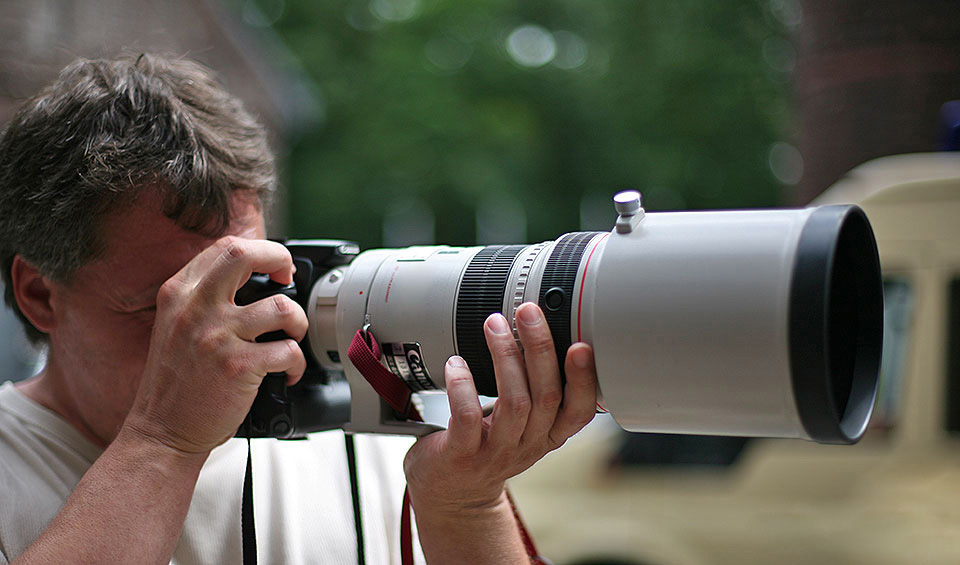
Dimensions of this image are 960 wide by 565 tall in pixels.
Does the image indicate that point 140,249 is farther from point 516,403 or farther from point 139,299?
point 516,403

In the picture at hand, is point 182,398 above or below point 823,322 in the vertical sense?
below

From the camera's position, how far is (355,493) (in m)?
1.46

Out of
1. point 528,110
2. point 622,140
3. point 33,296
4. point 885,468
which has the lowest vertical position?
point 622,140

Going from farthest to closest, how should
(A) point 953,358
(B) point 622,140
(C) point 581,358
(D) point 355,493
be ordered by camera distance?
(B) point 622,140 < (A) point 953,358 < (D) point 355,493 < (C) point 581,358

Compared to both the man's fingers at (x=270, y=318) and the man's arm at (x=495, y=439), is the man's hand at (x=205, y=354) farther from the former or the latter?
the man's arm at (x=495, y=439)

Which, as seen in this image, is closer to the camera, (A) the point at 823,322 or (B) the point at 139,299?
(A) the point at 823,322

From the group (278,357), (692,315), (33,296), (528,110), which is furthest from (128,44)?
(528,110)

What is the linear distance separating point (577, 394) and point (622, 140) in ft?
45.4

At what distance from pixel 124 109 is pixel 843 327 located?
105 cm

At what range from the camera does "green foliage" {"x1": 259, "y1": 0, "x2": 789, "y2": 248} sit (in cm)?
1231

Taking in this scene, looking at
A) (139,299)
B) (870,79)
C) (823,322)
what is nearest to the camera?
(823,322)

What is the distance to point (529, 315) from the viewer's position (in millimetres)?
1155

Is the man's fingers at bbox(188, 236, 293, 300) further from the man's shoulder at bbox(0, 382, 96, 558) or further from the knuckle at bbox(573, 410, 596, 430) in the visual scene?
the knuckle at bbox(573, 410, 596, 430)

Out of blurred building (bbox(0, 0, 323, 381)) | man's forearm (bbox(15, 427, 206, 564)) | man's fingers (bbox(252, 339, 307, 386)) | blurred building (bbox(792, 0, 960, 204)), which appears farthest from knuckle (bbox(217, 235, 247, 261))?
blurred building (bbox(792, 0, 960, 204))
